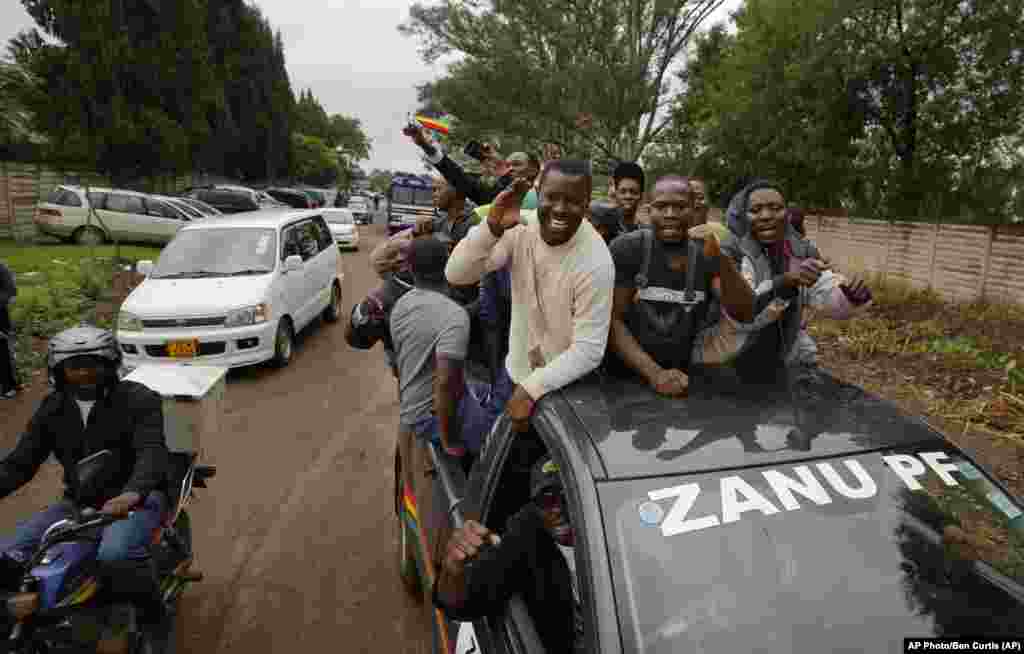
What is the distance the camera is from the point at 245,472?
4.64 metres

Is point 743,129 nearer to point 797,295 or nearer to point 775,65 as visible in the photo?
point 775,65

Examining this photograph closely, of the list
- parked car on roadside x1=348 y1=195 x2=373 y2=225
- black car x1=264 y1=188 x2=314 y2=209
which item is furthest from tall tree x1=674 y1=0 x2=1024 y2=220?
parked car on roadside x1=348 y1=195 x2=373 y2=225

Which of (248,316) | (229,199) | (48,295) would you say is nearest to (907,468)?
(248,316)

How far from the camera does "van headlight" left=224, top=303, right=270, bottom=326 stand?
647cm

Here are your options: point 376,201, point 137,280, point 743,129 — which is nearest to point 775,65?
point 743,129

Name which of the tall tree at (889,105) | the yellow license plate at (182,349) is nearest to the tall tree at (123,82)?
the yellow license plate at (182,349)

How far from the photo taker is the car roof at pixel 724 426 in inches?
64.2

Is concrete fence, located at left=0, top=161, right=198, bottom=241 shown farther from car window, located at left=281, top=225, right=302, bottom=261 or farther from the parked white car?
car window, located at left=281, top=225, right=302, bottom=261

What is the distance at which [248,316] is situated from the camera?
6570mm

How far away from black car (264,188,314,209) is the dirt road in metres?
20.1

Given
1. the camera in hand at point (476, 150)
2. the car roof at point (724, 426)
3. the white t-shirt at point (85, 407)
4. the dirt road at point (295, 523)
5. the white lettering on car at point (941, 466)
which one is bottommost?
the dirt road at point (295, 523)

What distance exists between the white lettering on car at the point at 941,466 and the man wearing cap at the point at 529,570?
1038mm

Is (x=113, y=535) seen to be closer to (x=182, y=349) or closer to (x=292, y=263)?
(x=182, y=349)

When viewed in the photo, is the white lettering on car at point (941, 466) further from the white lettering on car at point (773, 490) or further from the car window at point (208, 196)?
the car window at point (208, 196)
